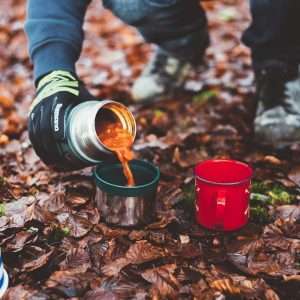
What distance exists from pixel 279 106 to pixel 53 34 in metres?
0.88

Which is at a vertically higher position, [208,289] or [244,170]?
[244,170]

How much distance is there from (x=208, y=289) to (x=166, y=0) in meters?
1.12

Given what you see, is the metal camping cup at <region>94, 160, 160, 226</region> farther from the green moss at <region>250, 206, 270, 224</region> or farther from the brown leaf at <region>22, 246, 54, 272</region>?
the green moss at <region>250, 206, 270, 224</region>

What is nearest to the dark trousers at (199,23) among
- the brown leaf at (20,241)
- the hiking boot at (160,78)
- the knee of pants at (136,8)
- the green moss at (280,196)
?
the knee of pants at (136,8)

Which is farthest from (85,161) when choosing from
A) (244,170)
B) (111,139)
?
(244,170)

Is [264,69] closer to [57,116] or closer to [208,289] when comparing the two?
[57,116]

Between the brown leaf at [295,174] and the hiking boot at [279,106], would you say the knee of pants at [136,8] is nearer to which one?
the hiking boot at [279,106]

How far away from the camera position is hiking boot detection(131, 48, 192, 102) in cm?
260

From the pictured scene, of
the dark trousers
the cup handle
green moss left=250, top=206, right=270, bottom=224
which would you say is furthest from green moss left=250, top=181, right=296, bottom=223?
the dark trousers

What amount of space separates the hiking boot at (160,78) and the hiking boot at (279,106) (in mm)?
494

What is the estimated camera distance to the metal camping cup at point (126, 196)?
5.39 ft

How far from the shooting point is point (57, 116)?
5.66 feet

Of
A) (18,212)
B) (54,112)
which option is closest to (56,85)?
(54,112)

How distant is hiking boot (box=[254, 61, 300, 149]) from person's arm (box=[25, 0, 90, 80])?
721 mm
